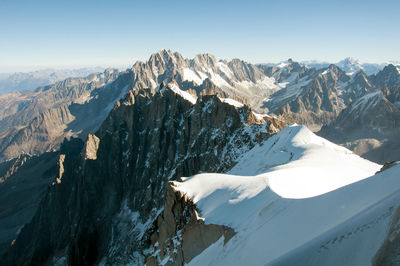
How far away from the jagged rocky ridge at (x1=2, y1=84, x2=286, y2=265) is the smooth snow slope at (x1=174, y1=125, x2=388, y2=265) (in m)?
23.2

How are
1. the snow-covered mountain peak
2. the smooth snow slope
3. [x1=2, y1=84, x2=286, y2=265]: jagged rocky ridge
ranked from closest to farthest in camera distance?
the smooth snow slope
the snow-covered mountain peak
[x1=2, y1=84, x2=286, y2=265]: jagged rocky ridge

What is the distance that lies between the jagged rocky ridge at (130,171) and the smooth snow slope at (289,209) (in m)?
23.2

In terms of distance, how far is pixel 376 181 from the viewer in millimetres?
14180

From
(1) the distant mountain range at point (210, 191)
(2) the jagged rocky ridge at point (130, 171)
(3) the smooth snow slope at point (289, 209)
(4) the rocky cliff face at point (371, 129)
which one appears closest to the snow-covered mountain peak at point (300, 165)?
(3) the smooth snow slope at point (289, 209)

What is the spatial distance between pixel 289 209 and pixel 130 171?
75.3 m

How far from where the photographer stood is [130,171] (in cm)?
8475

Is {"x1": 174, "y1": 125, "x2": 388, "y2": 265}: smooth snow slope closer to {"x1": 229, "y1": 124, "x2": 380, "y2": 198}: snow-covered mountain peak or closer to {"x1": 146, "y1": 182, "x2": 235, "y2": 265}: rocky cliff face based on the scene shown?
{"x1": 229, "y1": 124, "x2": 380, "y2": 198}: snow-covered mountain peak

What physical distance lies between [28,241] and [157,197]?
49642mm

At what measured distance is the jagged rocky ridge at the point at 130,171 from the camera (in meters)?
58.0

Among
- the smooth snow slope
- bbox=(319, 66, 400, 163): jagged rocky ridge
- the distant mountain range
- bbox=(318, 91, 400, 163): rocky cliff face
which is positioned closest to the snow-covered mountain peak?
the smooth snow slope

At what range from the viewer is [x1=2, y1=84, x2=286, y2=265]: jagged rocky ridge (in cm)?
5799

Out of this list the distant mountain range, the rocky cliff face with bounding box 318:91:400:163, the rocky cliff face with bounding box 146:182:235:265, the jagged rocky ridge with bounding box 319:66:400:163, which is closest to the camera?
the distant mountain range

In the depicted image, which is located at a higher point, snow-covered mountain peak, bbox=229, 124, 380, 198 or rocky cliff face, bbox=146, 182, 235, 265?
snow-covered mountain peak, bbox=229, 124, 380, 198

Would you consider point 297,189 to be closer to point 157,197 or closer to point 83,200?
point 157,197
